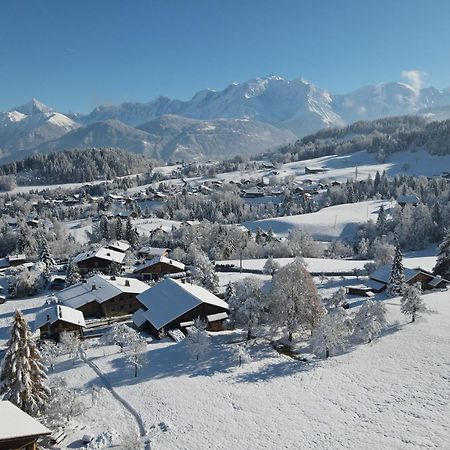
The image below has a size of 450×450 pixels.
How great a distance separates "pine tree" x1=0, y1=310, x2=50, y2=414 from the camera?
28516 millimetres

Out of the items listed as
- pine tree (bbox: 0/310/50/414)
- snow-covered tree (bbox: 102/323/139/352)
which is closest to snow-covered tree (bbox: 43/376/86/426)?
pine tree (bbox: 0/310/50/414)

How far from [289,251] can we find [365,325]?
58.4m

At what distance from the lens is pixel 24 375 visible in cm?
2869

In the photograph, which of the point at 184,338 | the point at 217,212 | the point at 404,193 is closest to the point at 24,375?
the point at 184,338

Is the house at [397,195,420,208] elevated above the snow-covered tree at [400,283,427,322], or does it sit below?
above

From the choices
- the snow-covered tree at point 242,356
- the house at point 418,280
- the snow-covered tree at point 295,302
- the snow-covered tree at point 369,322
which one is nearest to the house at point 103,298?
the snow-covered tree at point 295,302

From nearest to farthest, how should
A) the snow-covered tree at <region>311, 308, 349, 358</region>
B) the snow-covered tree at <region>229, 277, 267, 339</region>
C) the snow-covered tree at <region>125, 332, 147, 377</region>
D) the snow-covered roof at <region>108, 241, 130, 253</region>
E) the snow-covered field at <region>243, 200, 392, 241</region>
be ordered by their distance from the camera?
the snow-covered tree at <region>125, 332, 147, 377</region> < the snow-covered tree at <region>311, 308, 349, 358</region> < the snow-covered tree at <region>229, 277, 267, 339</region> < the snow-covered roof at <region>108, 241, 130, 253</region> < the snow-covered field at <region>243, 200, 392, 241</region>

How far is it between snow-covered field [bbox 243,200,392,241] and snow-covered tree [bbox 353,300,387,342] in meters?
86.7

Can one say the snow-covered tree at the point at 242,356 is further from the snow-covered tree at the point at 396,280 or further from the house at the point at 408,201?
the house at the point at 408,201

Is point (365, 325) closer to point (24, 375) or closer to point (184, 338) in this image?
point (184, 338)

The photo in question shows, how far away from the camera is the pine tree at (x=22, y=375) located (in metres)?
28.5

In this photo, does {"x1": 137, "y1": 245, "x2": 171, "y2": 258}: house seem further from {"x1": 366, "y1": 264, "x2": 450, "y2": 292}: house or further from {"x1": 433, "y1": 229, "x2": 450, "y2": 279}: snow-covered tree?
{"x1": 433, "y1": 229, "x2": 450, "y2": 279}: snow-covered tree

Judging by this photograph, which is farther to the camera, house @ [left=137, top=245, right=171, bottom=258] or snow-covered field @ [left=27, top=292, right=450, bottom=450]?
house @ [left=137, top=245, right=171, bottom=258]

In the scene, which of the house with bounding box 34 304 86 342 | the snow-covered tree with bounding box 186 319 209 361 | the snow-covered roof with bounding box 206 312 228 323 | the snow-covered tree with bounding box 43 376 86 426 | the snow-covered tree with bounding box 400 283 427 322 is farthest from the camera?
the house with bounding box 34 304 86 342
